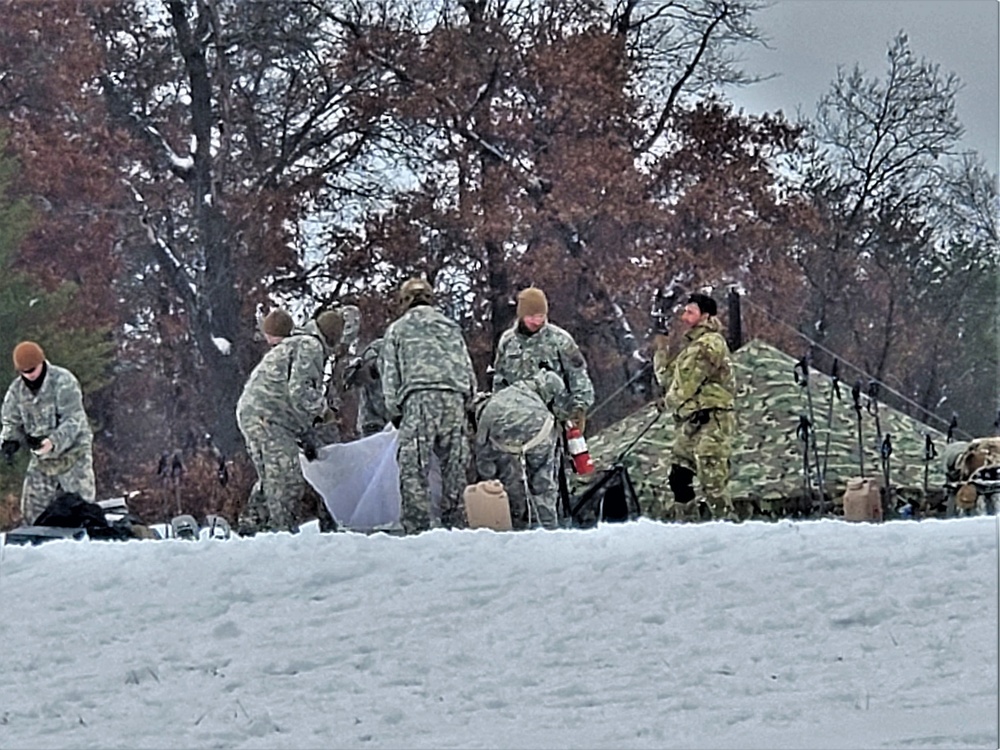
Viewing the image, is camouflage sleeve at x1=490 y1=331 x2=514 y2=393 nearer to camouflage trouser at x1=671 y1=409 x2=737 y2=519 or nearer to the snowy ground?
camouflage trouser at x1=671 y1=409 x2=737 y2=519

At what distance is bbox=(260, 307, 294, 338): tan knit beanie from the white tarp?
820mm

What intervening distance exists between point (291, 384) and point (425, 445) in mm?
907

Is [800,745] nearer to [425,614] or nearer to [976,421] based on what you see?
[425,614]

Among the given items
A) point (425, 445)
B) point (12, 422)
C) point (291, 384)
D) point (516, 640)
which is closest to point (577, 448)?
point (425, 445)

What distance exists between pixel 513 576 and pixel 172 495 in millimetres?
12076

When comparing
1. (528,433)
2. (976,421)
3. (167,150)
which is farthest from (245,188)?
(528,433)

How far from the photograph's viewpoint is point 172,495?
61.0ft

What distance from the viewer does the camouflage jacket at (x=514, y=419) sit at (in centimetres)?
986

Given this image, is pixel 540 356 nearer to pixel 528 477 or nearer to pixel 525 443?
pixel 525 443

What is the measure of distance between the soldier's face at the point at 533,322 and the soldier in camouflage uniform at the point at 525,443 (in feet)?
0.93

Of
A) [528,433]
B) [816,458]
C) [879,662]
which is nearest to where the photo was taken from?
[879,662]

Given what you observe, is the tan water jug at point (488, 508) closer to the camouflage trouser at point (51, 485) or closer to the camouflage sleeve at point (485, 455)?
the camouflage sleeve at point (485, 455)

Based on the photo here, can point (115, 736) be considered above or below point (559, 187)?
below

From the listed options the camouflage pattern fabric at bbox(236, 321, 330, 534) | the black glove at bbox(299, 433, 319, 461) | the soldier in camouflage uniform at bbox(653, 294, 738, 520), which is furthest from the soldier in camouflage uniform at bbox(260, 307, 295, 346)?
the soldier in camouflage uniform at bbox(653, 294, 738, 520)
